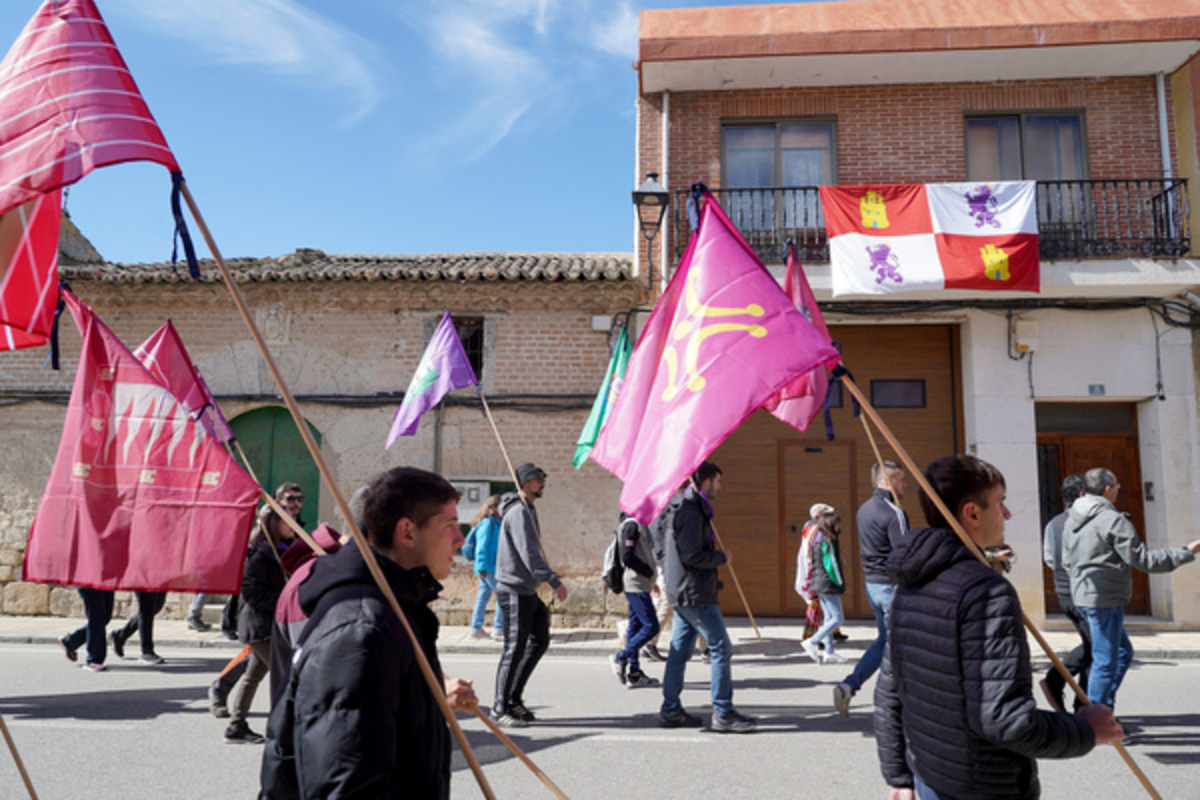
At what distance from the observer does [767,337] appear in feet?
11.8

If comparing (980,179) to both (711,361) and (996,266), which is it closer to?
(996,266)

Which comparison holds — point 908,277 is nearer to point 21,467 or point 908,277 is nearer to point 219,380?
point 219,380

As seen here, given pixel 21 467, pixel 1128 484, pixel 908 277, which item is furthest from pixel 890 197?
pixel 21 467

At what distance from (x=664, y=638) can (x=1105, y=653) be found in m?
5.63

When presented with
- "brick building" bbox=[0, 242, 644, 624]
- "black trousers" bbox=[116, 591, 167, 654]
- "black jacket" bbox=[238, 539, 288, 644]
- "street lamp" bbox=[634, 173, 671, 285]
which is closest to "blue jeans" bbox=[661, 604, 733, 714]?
"black jacket" bbox=[238, 539, 288, 644]

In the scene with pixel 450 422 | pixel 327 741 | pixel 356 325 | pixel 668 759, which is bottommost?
pixel 668 759

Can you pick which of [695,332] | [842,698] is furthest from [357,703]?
[842,698]

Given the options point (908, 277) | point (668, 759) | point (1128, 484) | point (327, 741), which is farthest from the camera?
point (1128, 484)

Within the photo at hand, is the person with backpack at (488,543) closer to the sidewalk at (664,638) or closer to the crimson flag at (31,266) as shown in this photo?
the sidewalk at (664,638)

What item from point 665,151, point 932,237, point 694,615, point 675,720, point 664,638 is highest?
point 665,151

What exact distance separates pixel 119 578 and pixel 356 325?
27.8ft

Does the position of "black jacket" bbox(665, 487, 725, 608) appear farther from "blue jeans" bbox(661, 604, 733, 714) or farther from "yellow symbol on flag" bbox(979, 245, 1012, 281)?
"yellow symbol on flag" bbox(979, 245, 1012, 281)

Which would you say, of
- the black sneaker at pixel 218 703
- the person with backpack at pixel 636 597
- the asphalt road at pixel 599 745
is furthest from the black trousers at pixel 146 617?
the person with backpack at pixel 636 597

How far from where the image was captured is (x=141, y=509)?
436cm
